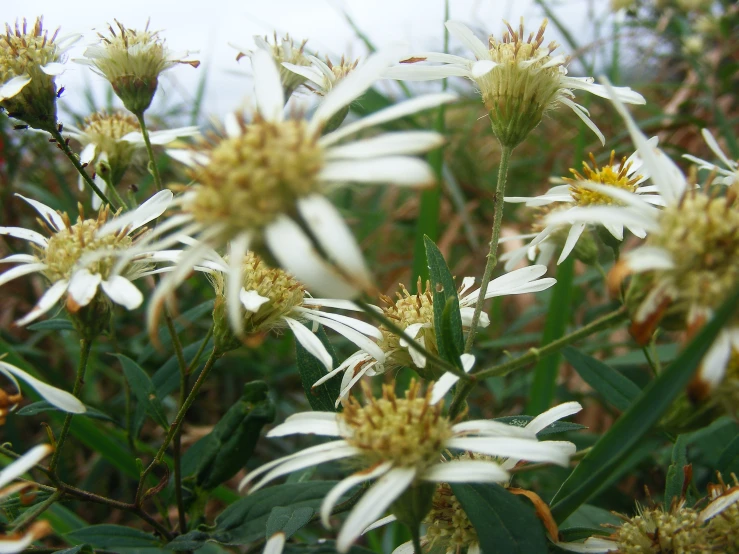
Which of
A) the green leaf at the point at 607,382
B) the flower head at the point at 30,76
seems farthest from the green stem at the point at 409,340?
the flower head at the point at 30,76

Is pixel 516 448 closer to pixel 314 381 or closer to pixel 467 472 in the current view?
pixel 467 472

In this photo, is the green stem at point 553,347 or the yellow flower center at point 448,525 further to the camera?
the yellow flower center at point 448,525

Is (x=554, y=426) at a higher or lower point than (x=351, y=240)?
lower

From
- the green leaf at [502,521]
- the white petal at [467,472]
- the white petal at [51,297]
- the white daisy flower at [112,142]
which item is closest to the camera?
the white petal at [467,472]

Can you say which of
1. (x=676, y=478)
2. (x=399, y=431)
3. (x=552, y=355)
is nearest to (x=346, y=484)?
(x=399, y=431)

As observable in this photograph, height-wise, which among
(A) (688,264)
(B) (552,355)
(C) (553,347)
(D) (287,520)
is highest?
(A) (688,264)

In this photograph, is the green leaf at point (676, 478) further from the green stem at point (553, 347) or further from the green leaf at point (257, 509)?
the green leaf at point (257, 509)
